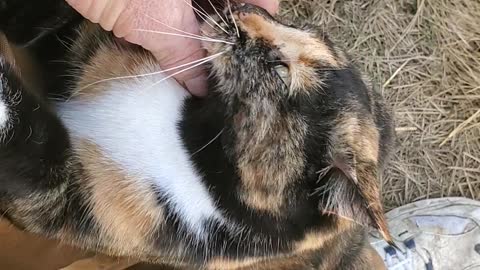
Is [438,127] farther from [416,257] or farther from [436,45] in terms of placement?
[416,257]

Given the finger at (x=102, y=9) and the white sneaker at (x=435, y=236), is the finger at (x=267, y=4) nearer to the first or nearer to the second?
the finger at (x=102, y=9)

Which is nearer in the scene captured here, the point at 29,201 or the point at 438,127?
the point at 29,201

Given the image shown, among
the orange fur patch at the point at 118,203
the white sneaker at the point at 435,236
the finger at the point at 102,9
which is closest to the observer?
the finger at the point at 102,9

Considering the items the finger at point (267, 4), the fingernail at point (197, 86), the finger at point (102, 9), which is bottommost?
the fingernail at point (197, 86)

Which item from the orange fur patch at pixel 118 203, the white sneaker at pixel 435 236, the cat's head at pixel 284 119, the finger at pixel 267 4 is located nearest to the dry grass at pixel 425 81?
the white sneaker at pixel 435 236

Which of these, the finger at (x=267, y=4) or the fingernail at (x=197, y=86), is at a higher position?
the finger at (x=267, y=4)

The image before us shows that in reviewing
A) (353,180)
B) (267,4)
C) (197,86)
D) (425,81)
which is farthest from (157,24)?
(425,81)

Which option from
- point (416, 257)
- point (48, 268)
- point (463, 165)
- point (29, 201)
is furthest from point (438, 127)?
point (29, 201)
